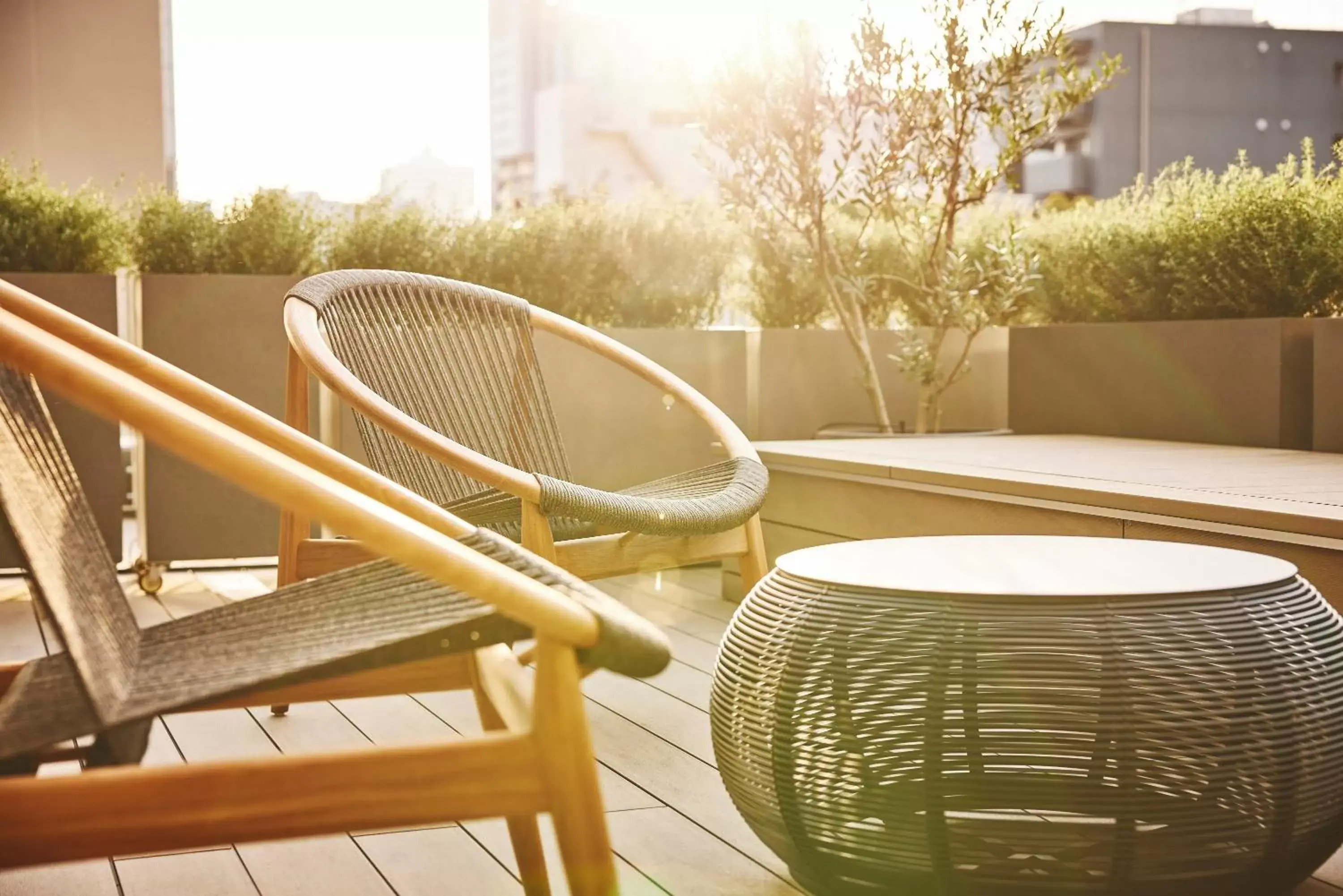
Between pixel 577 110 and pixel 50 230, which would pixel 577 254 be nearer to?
pixel 50 230

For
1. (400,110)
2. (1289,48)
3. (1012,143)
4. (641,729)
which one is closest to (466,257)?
(1012,143)

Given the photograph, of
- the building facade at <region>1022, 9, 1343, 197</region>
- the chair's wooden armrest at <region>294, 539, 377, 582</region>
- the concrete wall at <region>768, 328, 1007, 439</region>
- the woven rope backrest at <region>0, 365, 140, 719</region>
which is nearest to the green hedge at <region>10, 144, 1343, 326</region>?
the concrete wall at <region>768, 328, 1007, 439</region>

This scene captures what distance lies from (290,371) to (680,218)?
251 centimetres

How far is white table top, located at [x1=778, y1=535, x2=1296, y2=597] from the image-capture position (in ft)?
4.76

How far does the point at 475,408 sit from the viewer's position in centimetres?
285

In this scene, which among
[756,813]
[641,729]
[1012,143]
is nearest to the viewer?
[756,813]

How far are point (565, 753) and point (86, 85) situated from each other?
8.37m

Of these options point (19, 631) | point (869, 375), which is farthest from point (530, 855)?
point (869, 375)

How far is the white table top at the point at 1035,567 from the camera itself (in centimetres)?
145

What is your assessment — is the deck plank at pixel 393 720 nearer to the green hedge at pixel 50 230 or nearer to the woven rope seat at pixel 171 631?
the woven rope seat at pixel 171 631

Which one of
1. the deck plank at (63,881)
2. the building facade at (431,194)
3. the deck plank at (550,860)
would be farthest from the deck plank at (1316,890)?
the building facade at (431,194)

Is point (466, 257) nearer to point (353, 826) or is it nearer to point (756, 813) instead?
point (756, 813)

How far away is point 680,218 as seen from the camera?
4.91 metres

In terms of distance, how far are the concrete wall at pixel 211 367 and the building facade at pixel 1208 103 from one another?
30.4m
